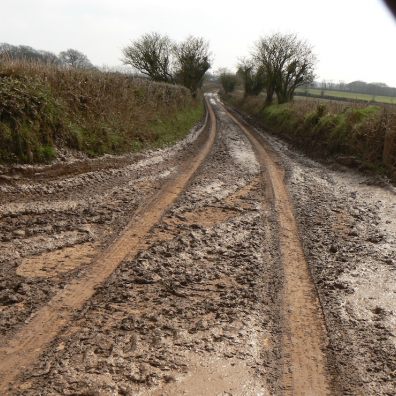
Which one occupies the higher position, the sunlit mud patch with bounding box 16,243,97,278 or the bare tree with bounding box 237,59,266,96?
the bare tree with bounding box 237,59,266,96

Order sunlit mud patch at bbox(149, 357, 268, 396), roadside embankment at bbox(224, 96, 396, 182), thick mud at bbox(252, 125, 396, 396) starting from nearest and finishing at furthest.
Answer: sunlit mud patch at bbox(149, 357, 268, 396) → thick mud at bbox(252, 125, 396, 396) → roadside embankment at bbox(224, 96, 396, 182)

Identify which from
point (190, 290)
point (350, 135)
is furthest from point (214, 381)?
point (350, 135)

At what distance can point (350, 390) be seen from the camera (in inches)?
128

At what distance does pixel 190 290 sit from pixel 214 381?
4.88 ft

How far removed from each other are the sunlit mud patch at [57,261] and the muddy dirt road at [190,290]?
27 mm

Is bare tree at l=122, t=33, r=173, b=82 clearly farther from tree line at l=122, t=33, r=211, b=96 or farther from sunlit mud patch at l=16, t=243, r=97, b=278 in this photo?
sunlit mud patch at l=16, t=243, r=97, b=278

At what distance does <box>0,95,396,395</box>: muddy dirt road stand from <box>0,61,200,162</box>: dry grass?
950 millimetres

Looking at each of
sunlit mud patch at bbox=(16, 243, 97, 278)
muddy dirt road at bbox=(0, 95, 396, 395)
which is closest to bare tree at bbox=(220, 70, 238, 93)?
muddy dirt road at bbox=(0, 95, 396, 395)

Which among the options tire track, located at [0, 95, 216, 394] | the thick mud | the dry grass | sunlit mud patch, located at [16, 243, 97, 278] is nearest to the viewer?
tire track, located at [0, 95, 216, 394]

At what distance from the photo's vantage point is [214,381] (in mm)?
3273

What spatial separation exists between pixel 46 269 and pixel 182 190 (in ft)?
14.0

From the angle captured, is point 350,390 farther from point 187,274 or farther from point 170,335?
point 187,274

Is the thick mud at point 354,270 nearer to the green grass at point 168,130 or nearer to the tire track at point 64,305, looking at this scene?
the tire track at point 64,305

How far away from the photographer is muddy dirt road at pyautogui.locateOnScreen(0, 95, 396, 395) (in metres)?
3.33
